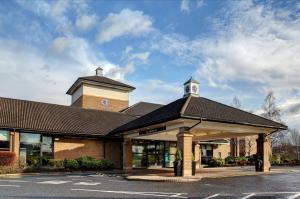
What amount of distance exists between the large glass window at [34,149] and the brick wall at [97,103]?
19174 millimetres

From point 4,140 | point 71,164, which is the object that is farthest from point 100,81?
point 4,140

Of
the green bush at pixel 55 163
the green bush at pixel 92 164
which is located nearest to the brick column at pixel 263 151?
the green bush at pixel 92 164

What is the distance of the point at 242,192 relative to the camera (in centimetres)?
1354

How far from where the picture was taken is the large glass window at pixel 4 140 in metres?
26.2

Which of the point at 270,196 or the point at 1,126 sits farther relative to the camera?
the point at 1,126

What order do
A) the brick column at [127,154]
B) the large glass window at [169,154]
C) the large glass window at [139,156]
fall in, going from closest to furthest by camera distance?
the brick column at [127,154], the large glass window at [139,156], the large glass window at [169,154]

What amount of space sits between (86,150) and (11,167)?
654 cm

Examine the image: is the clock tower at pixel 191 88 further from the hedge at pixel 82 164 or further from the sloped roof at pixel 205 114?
the hedge at pixel 82 164

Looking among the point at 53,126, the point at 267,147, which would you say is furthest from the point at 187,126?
the point at 53,126

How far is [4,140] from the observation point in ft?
86.3

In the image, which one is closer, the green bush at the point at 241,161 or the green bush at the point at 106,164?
the green bush at the point at 106,164

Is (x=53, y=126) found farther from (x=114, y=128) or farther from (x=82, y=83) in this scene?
(x=82, y=83)

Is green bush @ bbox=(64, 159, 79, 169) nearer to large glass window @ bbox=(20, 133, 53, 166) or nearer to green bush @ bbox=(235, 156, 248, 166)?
large glass window @ bbox=(20, 133, 53, 166)

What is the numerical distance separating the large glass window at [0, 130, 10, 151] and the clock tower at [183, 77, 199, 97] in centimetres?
1265
